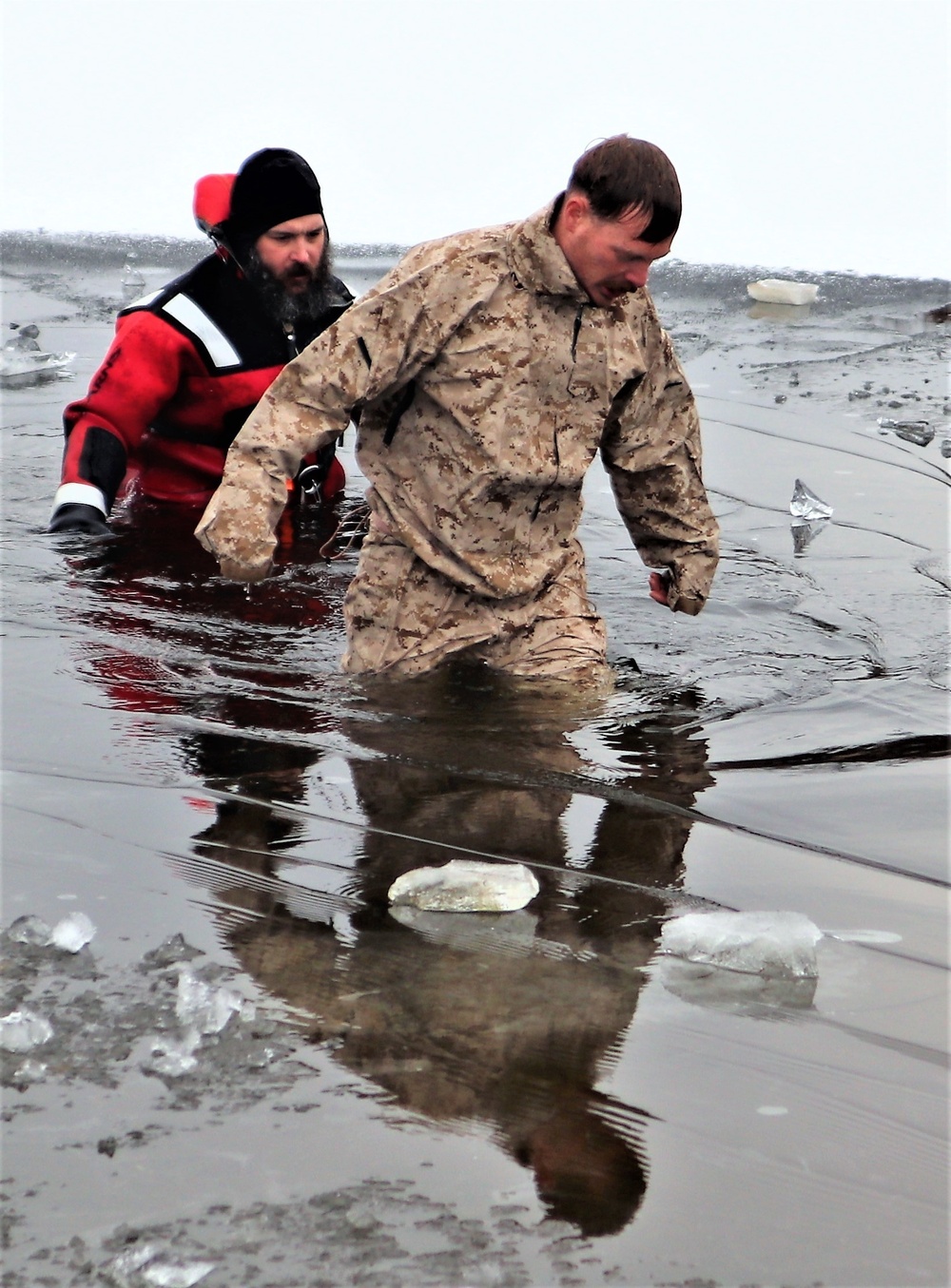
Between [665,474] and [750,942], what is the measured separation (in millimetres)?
1902

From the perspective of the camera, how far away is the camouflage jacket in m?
3.81

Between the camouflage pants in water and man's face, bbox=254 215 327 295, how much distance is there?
185cm

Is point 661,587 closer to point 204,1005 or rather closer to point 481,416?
point 481,416

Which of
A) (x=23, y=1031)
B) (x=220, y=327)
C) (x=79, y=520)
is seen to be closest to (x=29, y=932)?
(x=23, y=1031)

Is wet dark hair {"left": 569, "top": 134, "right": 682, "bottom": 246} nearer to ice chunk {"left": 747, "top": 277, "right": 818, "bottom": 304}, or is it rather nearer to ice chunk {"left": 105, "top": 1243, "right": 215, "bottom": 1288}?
ice chunk {"left": 105, "top": 1243, "right": 215, "bottom": 1288}

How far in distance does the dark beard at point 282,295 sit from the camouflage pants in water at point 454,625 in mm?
1820

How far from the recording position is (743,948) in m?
2.73

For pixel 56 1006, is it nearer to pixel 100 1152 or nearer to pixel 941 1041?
pixel 100 1152

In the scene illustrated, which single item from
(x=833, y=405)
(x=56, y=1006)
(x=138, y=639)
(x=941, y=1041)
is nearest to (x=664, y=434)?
(x=138, y=639)

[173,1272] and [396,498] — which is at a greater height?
[396,498]

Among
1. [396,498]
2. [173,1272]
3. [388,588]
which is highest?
[396,498]

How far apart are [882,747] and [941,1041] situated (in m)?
1.58

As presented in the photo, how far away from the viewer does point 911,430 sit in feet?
Result: 27.8

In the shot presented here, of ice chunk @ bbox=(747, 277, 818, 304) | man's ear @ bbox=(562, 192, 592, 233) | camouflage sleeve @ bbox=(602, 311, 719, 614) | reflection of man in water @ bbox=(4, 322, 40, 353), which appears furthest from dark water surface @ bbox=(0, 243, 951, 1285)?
ice chunk @ bbox=(747, 277, 818, 304)
